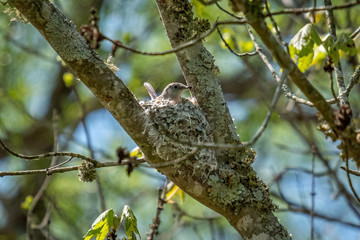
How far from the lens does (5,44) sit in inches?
319

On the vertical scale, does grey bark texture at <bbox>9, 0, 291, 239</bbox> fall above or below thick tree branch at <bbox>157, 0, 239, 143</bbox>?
below

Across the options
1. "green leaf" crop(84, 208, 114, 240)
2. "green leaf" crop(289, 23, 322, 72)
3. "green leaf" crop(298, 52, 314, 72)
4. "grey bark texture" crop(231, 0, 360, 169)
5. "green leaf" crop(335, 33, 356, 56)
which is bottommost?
"green leaf" crop(84, 208, 114, 240)

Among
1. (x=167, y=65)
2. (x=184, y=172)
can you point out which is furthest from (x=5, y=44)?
(x=184, y=172)

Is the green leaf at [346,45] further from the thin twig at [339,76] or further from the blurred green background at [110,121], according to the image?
the blurred green background at [110,121]

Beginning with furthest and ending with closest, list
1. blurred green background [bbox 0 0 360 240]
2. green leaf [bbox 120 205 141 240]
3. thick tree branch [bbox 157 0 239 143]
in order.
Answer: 1. blurred green background [bbox 0 0 360 240]
2. thick tree branch [bbox 157 0 239 143]
3. green leaf [bbox 120 205 141 240]

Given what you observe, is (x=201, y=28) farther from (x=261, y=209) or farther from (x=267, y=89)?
(x=267, y=89)

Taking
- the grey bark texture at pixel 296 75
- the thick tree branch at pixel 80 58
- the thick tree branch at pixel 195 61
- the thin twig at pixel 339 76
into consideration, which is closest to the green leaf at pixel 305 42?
the thin twig at pixel 339 76

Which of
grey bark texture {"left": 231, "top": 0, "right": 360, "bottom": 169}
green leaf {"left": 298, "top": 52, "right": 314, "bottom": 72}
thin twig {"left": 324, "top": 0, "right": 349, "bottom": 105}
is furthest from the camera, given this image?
green leaf {"left": 298, "top": 52, "right": 314, "bottom": 72}

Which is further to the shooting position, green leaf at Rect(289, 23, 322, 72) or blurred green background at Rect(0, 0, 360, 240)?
blurred green background at Rect(0, 0, 360, 240)

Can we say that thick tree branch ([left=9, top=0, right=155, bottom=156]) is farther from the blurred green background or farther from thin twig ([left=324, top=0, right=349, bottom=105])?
the blurred green background

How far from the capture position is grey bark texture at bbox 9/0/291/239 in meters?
2.90

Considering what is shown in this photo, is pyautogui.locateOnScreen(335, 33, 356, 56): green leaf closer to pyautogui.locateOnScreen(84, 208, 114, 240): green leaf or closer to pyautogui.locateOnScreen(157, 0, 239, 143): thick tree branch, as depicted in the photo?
pyautogui.locateOnScreen(157, 0, 239, 143): thick tree branch

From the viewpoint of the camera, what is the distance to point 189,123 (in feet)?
12.6

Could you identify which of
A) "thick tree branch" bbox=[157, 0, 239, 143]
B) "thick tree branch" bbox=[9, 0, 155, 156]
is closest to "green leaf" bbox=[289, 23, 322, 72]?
"thick tree branch" bbox=[157, 0, 239, 143]
